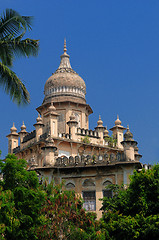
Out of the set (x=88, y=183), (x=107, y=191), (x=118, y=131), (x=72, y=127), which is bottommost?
(x=107, y=191)

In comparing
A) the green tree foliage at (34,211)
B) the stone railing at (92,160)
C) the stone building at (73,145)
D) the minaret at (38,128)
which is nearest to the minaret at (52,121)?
the stone building at (73,145)

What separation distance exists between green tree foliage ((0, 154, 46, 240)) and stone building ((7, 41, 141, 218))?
396 inches

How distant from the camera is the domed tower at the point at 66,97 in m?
52.8

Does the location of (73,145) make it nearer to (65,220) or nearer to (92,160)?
(92,160)

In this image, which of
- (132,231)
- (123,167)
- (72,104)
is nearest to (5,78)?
(132,231)

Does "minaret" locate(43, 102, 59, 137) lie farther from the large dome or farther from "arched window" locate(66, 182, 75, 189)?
"arched window" locate(66, 182, 75, 189)

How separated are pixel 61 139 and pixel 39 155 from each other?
2826mm

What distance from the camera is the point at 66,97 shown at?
5338cm

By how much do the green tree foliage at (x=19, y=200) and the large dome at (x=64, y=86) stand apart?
2543 centimetres

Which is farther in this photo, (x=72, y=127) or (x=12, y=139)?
(x=12, y=139)

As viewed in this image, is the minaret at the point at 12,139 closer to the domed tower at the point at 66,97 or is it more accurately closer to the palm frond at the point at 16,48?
the domed tower at the point at 66,97

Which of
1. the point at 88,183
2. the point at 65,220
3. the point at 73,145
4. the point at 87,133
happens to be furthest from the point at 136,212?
the point at 87,133

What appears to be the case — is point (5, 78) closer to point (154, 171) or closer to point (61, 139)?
point (154, 171)

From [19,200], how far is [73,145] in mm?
22280
